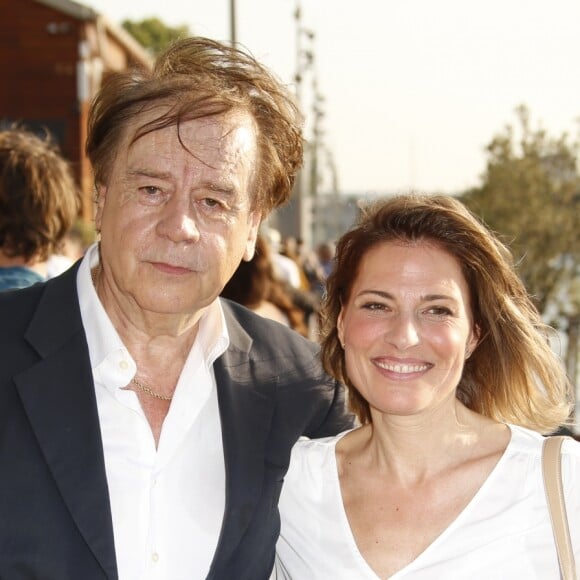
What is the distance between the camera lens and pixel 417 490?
10.3 feet

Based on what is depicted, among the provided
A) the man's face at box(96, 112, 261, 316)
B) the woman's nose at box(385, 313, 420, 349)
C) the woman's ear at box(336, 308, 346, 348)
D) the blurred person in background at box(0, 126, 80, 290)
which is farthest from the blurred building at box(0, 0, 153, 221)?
the woman's nose at box(385, 313, 420, 349)

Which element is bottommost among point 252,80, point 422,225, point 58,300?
point 58,300

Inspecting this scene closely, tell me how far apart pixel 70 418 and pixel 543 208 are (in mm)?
9730

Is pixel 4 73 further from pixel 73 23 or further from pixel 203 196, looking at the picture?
pixel 203 196

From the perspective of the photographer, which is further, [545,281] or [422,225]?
[545,281]

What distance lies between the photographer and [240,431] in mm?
3092

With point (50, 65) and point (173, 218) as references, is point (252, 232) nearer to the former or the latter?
point (173, 218)

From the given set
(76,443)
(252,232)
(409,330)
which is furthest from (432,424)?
(76,443)

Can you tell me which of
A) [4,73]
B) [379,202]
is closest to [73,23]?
[4,73]

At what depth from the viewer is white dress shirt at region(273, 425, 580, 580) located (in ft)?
9.61

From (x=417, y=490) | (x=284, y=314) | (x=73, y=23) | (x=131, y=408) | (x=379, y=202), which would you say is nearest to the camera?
(x=131, y=408)

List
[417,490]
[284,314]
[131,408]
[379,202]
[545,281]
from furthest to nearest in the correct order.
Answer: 1. [545,281]
2. [284,314]
3. [379,202]
4. [417,490]
5. [131,408]

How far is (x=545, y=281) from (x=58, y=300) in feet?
29.8

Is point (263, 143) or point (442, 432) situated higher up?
point (263, 143)
